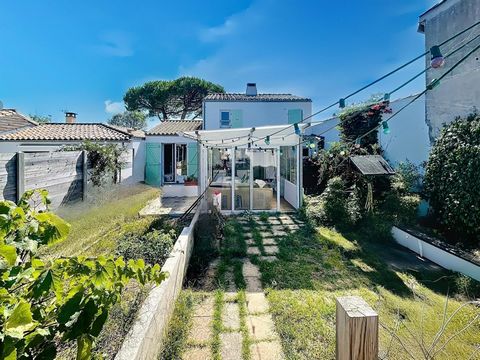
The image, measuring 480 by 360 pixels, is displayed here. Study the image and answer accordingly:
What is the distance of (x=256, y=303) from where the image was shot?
4.26m

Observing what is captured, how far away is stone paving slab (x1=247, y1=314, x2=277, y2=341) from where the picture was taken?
3451 mm

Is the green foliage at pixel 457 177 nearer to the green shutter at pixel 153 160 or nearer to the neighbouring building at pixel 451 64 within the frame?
the neighbouring building at pixel 451 64

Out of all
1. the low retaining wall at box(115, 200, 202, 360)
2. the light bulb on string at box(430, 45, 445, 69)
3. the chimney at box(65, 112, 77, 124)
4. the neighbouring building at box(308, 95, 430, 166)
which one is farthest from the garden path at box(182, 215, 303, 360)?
the chimney at box(65, 112, 77, 124)

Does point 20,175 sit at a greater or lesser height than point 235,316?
greater

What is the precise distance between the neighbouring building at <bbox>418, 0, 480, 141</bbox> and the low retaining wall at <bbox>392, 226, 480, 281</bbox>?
12.0 feet

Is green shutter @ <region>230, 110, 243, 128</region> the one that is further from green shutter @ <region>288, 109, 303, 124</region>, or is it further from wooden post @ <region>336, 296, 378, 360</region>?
wooden post @ <region>336, 296, 378, 360</region>

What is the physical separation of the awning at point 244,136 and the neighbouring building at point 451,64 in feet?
13.5

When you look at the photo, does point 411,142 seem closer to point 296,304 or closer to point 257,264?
point 257,264

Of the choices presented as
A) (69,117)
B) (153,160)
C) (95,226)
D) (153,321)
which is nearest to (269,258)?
(95,226)

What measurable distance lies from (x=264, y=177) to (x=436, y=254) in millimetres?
6128

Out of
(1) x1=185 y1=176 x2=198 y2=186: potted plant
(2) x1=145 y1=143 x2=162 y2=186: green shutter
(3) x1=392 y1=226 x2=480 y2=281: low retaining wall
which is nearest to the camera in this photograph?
(3) x1=392 y1=226 x2=480 y2=281: low retaining wall

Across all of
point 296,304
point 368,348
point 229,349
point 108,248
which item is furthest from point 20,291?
point 296,304

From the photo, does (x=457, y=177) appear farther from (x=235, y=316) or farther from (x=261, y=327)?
(x=235, y=316)

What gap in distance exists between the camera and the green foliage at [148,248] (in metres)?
4.23
